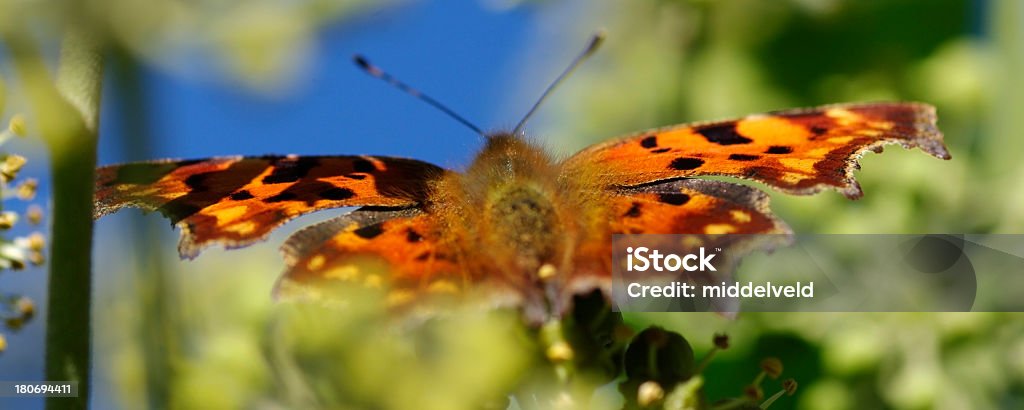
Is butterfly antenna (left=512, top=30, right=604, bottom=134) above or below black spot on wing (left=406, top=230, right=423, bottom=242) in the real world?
above

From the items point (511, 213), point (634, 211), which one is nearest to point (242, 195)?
point (511, 213)

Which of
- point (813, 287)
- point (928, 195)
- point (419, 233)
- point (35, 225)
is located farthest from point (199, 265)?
point (928, 195)

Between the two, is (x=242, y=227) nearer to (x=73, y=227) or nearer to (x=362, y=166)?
(x=362, y=166)

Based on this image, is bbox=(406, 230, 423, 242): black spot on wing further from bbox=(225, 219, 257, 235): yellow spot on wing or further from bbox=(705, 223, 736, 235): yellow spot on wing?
bbox=(705, 223, 736, 235): yellow spot on wing

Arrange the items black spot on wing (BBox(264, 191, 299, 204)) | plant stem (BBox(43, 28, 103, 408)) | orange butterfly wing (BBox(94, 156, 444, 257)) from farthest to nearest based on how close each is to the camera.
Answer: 1. black spot on wing (BBox(264, 191, 299, 204))
2. orange butterfly wing (BBox(94, 156, 444, 257))
3. plant stem (BBox(43, 28, 103, 408))

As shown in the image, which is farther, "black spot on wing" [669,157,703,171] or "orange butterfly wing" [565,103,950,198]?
"black spot on wing" [669,157,703,171]

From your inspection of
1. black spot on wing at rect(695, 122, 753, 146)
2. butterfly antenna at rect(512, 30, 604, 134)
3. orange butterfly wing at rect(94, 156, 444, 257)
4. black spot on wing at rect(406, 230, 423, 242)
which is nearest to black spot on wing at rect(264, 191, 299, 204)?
orange butterfly wing at rect(94, 156, 444, 257)

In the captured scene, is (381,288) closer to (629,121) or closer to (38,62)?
(38,62)
